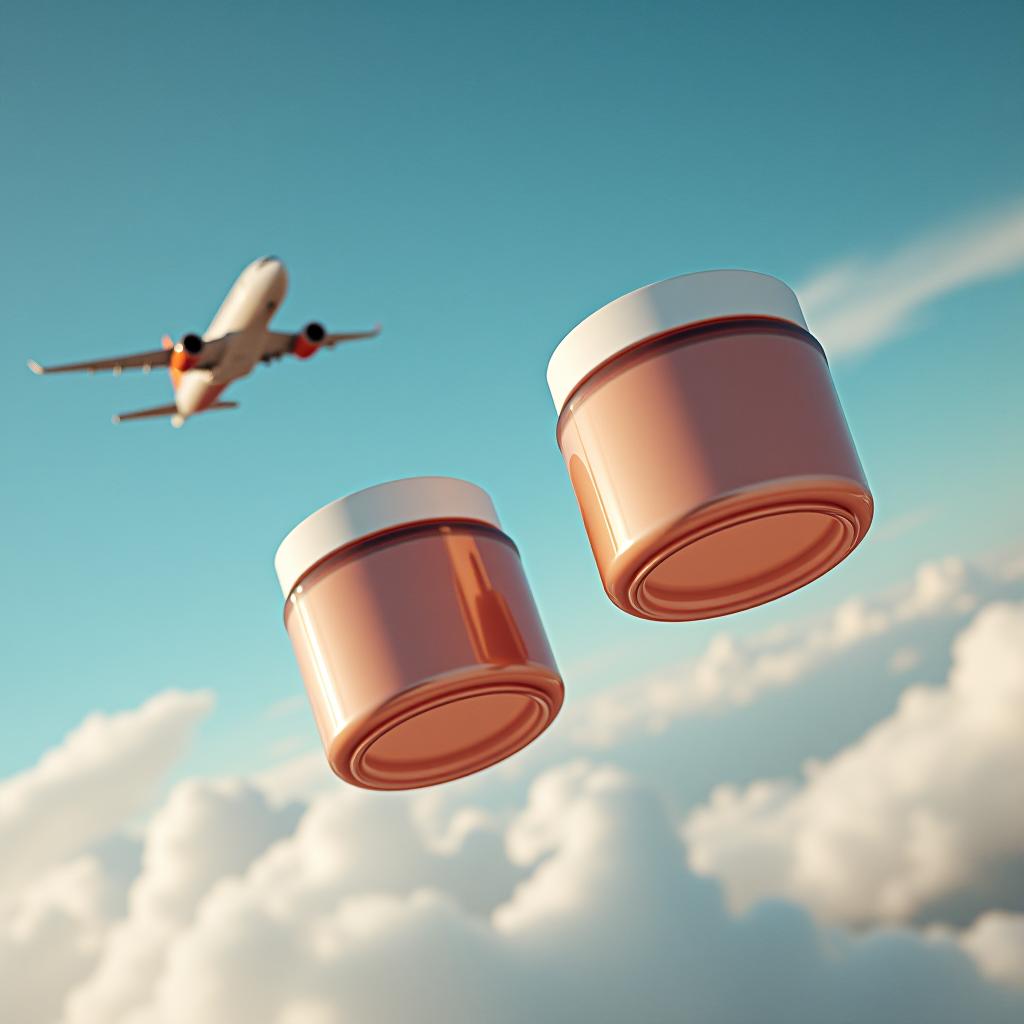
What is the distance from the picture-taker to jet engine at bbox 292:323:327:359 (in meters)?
13.3

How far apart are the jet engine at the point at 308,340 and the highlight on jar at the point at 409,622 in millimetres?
12188

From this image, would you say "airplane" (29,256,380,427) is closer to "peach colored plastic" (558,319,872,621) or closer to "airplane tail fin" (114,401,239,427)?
"airplane tail fin" (114,401,239,427)

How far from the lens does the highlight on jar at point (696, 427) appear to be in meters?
1.26

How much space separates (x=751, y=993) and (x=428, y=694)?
414ft

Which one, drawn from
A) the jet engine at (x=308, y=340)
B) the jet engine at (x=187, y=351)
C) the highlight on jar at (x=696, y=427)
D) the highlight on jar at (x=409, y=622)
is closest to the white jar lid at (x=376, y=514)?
the highlight on jar at (x=409, y=622)

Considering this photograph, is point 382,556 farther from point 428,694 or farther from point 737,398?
point 737,398

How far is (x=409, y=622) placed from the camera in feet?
4.55

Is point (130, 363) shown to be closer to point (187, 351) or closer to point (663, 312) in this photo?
point (187, 351)

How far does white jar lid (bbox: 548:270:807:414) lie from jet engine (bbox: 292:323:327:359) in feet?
40.5

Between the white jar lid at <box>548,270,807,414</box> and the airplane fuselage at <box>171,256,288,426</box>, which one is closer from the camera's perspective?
the white jar lid at <box>548,270,807,414</box>

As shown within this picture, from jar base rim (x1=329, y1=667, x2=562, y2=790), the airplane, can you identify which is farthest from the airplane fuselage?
jar base rim (x1=329, y1=667, x2=562, y2=790)

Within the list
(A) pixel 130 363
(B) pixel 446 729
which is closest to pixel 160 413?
(A) pixel 130 363

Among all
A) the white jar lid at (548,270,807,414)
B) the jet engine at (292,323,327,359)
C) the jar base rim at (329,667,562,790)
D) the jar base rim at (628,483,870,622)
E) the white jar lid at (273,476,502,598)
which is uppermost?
the jet engine at (292,323,327,359)

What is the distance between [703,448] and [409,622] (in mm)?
452
